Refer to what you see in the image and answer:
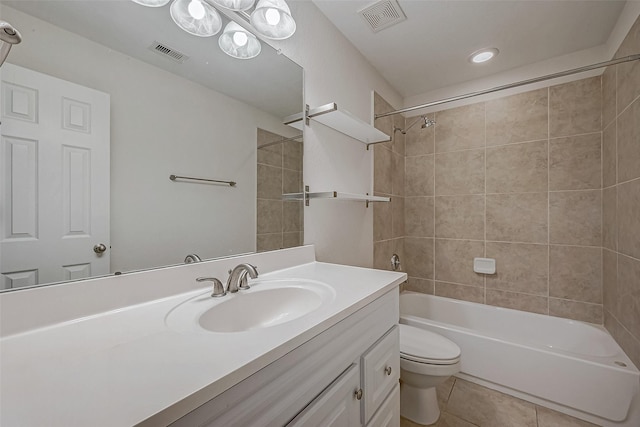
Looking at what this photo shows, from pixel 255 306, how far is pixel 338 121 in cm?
110

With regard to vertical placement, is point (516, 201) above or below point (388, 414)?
above

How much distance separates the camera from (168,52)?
0.86m

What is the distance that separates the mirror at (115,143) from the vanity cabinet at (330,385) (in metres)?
0.54

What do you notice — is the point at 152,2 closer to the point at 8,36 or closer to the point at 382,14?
the point at 8,36

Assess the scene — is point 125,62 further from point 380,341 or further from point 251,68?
point 380,341

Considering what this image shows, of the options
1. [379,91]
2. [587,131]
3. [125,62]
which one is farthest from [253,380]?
[587,131]

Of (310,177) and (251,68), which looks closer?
(251,68)

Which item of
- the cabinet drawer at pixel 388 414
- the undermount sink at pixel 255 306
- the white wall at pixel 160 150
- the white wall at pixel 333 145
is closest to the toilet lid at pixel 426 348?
the cabinet drawer at pixel 388 414

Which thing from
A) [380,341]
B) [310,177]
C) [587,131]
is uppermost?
[587,131]

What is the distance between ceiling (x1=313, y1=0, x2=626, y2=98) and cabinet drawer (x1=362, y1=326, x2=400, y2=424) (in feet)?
A: 5.73

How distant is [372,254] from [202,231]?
135 centimetres

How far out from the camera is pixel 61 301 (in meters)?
0.63

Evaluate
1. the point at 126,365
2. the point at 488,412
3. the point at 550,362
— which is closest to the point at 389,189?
the point at 550,362

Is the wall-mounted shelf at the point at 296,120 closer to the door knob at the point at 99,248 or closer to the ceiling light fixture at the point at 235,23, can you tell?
the ceiling light fixture at the point at 235,23
